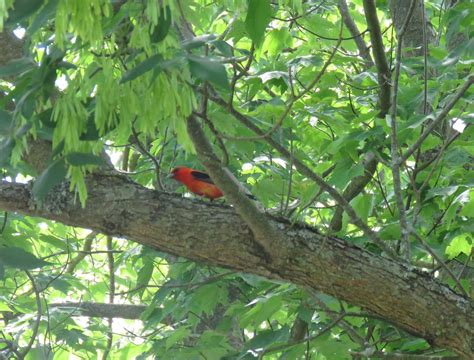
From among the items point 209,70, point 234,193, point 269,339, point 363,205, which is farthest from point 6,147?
point 363,205

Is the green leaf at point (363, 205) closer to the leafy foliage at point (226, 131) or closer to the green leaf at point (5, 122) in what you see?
the leafy foliage at point (226, 131)

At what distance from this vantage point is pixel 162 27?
198 cm

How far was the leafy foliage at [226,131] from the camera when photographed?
2100 millimetres

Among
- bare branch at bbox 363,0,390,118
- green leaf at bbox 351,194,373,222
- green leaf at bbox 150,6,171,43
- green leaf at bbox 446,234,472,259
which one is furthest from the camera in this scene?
bare branch at bbox 363,0,390,118

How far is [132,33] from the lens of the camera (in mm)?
2043

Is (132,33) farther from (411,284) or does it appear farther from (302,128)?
(302,128)

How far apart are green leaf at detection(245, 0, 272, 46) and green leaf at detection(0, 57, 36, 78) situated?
24.7 inches

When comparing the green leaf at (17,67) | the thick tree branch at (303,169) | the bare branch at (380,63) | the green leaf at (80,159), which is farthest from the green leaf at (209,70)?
the bare branch at (380,63)

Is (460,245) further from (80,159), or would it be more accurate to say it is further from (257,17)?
(80,159)

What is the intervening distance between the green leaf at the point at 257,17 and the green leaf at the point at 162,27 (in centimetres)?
28

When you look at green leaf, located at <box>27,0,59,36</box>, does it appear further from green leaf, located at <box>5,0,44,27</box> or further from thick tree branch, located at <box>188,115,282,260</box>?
thick tree branch, located at <box>188,115,282,260</box>

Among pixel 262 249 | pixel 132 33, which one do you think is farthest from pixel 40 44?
pixel 262 249

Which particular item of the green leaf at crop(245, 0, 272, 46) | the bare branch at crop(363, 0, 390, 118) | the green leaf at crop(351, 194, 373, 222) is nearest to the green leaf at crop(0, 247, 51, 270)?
the green leaf at crop(245, 0, 272, 46)

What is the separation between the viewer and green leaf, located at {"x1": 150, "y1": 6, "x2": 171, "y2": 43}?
6.44 feet
